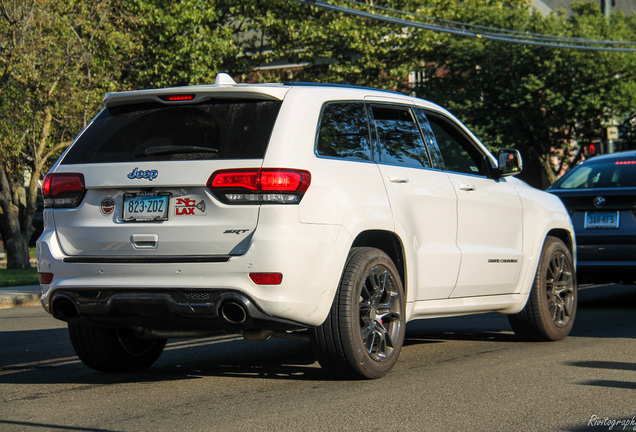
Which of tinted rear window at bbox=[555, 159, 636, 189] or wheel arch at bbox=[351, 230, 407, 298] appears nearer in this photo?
wheel arch at bbox=[351, 230, 407, 298]

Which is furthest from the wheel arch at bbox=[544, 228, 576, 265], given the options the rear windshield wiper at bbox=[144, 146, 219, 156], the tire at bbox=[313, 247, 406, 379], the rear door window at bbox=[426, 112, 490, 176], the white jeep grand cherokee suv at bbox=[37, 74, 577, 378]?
the rear windshield wiper at bbox=[144, 146, 219, 156]

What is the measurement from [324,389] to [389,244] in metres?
1.16

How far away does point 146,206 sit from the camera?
5.85 metres

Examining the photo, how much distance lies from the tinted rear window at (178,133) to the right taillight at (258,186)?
0.13m

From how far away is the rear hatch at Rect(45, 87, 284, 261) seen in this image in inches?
223

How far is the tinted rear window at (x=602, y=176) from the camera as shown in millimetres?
11430

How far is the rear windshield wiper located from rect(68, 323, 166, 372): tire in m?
1.41

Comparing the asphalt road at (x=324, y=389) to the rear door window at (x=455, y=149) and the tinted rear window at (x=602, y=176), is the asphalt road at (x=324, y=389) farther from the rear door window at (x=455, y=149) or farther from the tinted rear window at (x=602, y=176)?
the tinted rear window at (x=602, y=176)

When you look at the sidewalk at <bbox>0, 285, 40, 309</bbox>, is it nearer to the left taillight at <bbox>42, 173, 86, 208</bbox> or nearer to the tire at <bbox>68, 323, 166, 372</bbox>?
the tire at <bbox>68, 323, 166, 372</bbox>

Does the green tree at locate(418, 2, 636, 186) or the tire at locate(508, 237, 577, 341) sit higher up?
the green tree at locate(418, 2, 636, 186)

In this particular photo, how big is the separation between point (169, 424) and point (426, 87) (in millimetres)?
31740

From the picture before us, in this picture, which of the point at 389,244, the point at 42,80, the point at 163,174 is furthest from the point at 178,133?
the point at 42,80

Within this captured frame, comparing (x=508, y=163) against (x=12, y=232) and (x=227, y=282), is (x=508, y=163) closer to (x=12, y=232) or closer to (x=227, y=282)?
(x=227, y=282)

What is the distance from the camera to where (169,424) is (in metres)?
4.97
